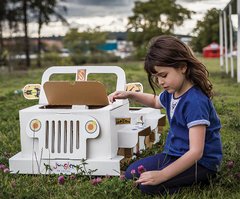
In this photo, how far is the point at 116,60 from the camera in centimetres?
2511

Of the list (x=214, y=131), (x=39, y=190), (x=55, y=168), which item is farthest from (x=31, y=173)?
(x=214, y=131)

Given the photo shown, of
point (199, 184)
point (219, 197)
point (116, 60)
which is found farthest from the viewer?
point (116, 60)

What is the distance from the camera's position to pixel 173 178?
2.39 meters

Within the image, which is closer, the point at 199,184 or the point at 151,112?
the point at 199,184

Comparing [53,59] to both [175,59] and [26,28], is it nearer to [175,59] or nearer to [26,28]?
[26,28]

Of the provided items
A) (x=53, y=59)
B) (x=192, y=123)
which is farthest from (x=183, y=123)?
(x=53, y=59)

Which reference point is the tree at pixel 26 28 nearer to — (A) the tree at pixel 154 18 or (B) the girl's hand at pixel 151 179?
(A) the tree at pixel 154 18

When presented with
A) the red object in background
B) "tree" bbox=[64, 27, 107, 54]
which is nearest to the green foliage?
"tree" bbox=[64, 27, 107, 54]

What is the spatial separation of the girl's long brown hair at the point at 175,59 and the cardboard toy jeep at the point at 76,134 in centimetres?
46

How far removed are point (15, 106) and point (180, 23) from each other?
23.3 m

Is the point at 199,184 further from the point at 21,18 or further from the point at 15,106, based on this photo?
the point at 21,18

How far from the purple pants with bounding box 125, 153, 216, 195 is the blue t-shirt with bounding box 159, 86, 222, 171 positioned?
0.10 ft

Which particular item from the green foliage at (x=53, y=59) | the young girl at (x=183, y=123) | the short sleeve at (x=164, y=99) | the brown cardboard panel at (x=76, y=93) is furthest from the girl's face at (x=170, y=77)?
the green foliage at (x=53, y=59)

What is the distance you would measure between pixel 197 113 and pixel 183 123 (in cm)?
11
